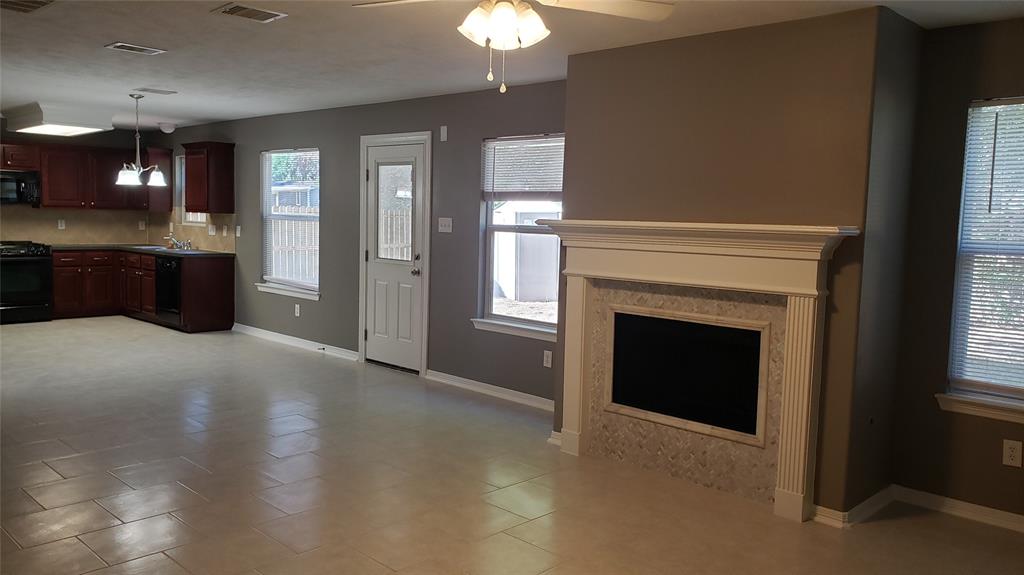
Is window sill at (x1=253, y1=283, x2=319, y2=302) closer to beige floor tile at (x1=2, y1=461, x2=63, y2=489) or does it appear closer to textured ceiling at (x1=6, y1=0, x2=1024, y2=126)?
textured ceiling at (x1=6, y1=0, x2=1024, y2=126)

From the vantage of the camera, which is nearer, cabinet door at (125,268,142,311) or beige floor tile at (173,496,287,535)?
beige floor tile at (173,496,287,535)

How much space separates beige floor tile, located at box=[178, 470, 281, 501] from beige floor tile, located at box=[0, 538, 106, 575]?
0.65 metres

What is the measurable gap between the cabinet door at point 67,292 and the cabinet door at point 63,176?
85 cm

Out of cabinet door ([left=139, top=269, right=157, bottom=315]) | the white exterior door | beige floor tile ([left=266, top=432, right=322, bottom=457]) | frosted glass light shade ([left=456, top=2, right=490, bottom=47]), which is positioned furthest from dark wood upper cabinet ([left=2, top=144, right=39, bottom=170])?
frosted glass light shade ([left=456, top=2, right=490, bottom=47])

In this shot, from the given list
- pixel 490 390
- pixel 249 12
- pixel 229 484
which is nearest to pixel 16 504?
pixel 229 484

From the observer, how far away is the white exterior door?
6.38m

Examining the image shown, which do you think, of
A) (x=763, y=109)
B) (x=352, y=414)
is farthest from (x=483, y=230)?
(x=763, y=109)

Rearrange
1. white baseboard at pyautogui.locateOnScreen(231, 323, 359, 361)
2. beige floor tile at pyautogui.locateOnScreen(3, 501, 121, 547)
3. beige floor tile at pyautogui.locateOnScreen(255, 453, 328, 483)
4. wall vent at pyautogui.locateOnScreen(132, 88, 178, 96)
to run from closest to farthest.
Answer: beige floor tile at pyautogui.locateOnScreen(3, 501, 121, 547) < beige floor tile at pyautogui.locateOnScreen(255, 453, 328, 483) < wall vent at pyautogui.locateOnScreen(132, 88, 178, 96) < white baseboard at pyautogui.locateOnScreen(231, 323, 359, 361)

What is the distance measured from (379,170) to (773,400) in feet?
13.9

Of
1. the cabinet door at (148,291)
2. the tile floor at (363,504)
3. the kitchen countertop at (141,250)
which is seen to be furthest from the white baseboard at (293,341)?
the tile floor at (363,504)

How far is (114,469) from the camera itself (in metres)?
3.92

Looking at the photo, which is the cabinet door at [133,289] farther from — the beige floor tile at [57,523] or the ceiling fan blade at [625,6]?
the ceiling fan blade at [625,6]

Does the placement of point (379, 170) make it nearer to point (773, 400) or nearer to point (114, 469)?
point (114, 469)

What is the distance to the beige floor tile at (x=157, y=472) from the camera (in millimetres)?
3761
